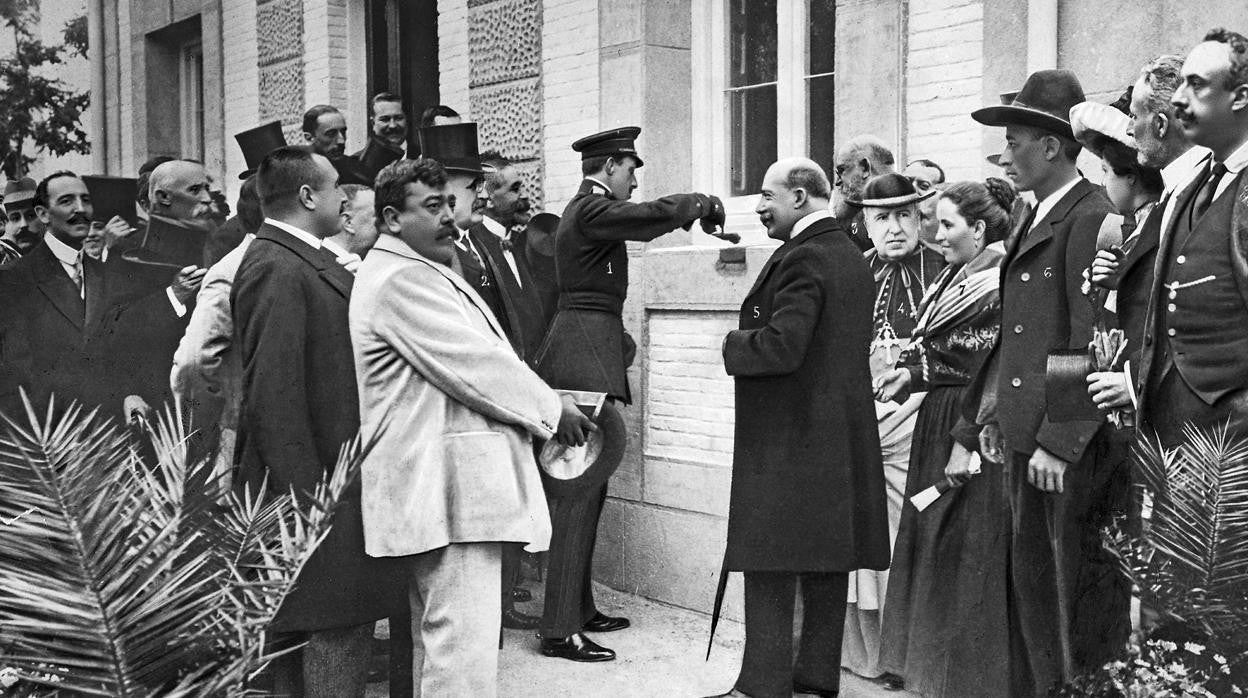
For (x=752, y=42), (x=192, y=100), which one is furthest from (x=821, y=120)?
(x=192, y=100)

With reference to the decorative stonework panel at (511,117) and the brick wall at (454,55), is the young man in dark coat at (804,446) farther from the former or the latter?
the brick wall at (454,55)

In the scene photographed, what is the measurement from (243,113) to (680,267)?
3.38 metres

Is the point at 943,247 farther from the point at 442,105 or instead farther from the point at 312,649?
the point at 442,105

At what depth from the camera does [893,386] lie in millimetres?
4613

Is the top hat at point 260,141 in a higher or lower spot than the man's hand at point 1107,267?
higher

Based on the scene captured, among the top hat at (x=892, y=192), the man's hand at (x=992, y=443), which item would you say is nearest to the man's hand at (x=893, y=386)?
the man's hand at (x=992, y=443)

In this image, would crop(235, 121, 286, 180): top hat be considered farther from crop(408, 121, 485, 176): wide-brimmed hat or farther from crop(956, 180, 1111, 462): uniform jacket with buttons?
crop(956, 180, 1111, 462): uniform jacket with buttons

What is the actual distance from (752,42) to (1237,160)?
11.2 ft

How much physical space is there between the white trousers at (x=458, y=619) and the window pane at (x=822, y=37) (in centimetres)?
303

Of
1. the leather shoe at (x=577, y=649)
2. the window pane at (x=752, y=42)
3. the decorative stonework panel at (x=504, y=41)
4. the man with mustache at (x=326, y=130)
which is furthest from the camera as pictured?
the man with mustache at (x=326, y=130)

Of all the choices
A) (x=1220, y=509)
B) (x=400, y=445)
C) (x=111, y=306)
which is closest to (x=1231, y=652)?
(x=1220, y=509)

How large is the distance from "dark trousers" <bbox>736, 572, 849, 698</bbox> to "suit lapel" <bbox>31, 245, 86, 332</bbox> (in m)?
3.11

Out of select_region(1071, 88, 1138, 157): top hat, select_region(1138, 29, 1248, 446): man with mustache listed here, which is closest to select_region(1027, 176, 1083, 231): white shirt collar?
select_region(1071, 88, 1138, 157): top hat

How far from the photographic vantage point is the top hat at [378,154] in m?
6.91
